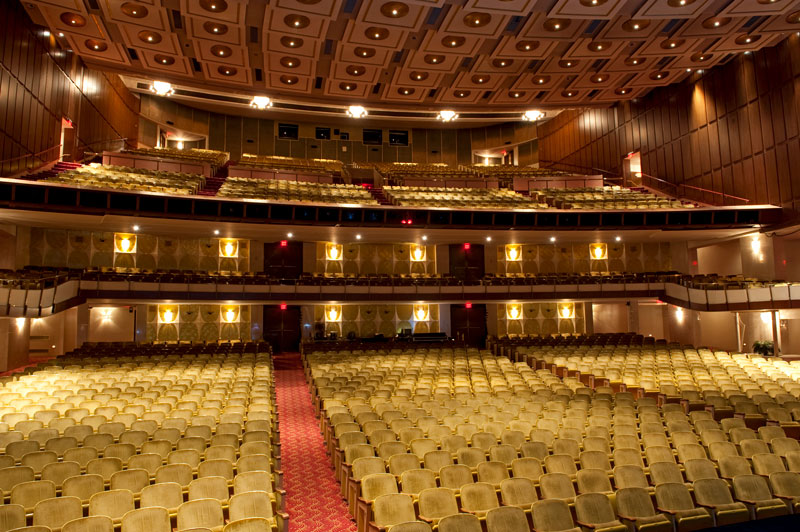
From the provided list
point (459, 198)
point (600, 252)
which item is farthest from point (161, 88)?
point (600, 252)

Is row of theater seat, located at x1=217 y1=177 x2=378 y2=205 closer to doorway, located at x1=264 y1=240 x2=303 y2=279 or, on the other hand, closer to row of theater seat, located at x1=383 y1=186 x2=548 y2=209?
row of theater seat, located at x1=383 y1=186 x2=548 y2=209

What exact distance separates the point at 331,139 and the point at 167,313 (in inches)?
512

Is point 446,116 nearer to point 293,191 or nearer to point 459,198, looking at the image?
point 459,198

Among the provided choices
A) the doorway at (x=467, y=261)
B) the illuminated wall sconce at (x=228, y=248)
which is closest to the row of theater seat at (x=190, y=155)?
the illuminated wall sconce at (x=228, y=248)

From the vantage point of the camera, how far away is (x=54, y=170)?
16578mm

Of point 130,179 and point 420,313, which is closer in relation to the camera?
point 130,179

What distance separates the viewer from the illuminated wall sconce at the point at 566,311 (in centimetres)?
2172

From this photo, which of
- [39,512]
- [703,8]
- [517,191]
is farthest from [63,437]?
[517,191]

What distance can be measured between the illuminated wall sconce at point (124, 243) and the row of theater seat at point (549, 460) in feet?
42.3

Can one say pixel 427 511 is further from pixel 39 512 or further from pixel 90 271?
pixel 90 271

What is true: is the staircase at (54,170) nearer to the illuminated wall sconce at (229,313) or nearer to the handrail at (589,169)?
the illuminated wall sconce at (229,313)

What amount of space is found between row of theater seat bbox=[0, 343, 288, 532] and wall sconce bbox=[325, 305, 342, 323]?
1012 cm

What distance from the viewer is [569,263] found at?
2239 cm

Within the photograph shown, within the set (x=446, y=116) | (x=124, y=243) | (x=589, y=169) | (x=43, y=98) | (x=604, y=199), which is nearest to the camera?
(x=43, y=98)
